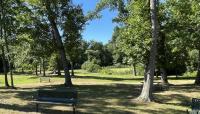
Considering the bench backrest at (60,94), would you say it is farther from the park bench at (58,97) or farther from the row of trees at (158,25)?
the row of trees at (158,25)

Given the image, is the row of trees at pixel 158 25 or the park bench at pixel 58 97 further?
the row of trees at pixel 158 25

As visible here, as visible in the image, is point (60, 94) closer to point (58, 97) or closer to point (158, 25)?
point (58, 97)

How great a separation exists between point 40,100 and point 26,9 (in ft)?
49.4

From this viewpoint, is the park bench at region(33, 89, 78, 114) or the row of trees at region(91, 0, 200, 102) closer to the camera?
the park bench at region(33, 89, 78, 114)

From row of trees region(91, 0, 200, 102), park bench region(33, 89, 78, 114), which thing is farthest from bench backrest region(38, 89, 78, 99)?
row of trees region(91, 0, 200, 102)

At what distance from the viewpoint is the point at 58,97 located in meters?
17.4

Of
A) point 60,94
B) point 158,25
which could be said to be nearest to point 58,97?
point 60,94

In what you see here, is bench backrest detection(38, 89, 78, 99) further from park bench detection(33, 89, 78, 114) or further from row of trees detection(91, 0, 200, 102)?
row of trees detection(91, 0, 200, 102)

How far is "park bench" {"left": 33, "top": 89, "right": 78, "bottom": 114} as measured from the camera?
55.7ft

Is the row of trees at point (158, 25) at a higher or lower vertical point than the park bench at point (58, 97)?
higher

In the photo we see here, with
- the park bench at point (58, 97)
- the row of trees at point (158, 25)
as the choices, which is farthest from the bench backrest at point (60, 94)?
the row of trees at point (158, 25)

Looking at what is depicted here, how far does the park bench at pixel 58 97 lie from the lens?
1698cm

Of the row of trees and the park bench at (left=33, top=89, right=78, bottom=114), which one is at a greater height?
the row of trees

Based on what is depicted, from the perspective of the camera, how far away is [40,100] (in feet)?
57.8
